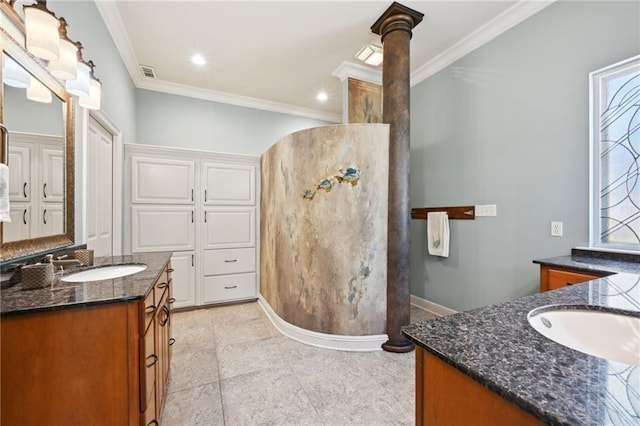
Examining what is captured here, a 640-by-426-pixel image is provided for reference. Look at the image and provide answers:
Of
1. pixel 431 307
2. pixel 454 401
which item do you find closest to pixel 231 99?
pixel 431 307

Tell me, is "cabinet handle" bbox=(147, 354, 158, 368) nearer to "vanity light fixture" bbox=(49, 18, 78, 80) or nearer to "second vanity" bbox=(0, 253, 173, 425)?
"second vanity" bbox=(0, 253, 173, 425)

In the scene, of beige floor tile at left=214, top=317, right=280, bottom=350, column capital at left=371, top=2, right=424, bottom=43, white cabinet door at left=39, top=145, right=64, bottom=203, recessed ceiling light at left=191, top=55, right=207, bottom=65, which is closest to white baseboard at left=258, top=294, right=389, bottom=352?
beige floor tile at left=214, top=317, right=280, bottom=350

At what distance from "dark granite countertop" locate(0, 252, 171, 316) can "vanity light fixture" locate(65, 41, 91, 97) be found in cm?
111

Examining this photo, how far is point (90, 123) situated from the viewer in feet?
7.13

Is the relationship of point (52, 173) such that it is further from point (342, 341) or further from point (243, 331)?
point (342, 341)

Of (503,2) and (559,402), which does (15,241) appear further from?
(503,2)

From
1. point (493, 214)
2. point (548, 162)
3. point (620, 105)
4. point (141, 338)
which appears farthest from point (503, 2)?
point (141, 338)

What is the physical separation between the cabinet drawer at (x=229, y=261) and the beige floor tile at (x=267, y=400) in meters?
1.67

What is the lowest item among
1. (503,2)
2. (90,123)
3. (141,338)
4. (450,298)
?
(450,298)

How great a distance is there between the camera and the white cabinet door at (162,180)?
3039mm

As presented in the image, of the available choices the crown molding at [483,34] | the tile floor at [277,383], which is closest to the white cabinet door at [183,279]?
the tile floor at [277,383]

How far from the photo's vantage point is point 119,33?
2541mm

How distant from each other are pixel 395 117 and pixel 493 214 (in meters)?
1.29

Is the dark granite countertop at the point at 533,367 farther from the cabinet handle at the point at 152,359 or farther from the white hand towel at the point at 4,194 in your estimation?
the white hand towel at the point at 4,194
